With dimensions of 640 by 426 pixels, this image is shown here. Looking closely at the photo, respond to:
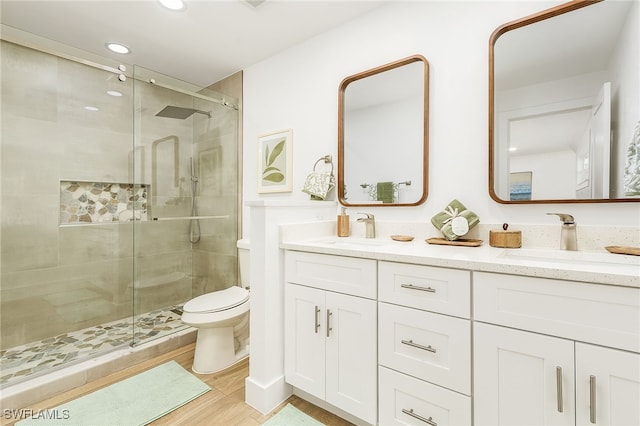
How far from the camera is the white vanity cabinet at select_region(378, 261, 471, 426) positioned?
3.40 ft

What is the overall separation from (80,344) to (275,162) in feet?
6.51

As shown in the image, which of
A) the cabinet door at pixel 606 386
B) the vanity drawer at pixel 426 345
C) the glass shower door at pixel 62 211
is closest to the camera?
the cabinet door at pixel 606 386

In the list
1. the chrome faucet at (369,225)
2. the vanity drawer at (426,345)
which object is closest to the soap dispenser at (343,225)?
the chrome faucet at (369,225)

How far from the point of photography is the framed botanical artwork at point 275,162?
225cm

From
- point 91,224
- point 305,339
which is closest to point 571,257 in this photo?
point 305,339

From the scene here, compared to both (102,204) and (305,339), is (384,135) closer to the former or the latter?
(305,339)

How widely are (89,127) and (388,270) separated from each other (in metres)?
2.69

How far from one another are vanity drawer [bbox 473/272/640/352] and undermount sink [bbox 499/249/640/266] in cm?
19

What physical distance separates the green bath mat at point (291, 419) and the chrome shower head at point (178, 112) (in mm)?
2345

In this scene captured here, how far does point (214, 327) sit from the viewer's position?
1.82m

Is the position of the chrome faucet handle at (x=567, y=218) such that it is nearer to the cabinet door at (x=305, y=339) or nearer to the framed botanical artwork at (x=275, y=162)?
the cabinet door at (x=305, y=339)

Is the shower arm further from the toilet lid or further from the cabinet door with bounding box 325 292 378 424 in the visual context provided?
the cabinet door with bounding box 325 292 378 424

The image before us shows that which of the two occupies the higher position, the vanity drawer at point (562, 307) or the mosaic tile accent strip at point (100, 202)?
the mosaic tile accent strip at point (100, 202)

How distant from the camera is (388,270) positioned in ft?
3.96
